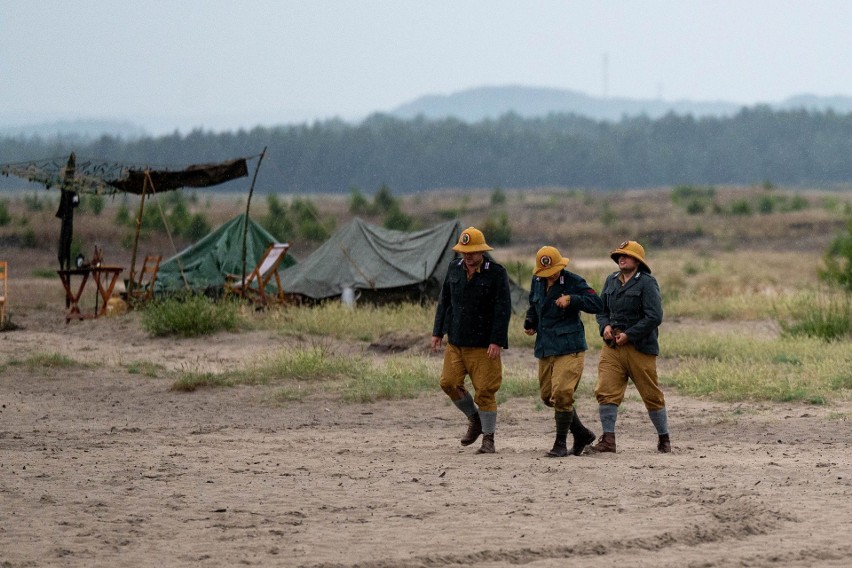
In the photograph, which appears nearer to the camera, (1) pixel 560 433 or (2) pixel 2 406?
(1) pixel 560 433

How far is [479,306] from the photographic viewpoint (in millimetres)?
8992

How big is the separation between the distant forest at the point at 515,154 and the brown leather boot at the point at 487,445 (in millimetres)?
100154

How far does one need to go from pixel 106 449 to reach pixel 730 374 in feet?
20.4

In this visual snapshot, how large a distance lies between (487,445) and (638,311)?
4.57 ft

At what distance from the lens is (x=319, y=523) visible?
23.3ft

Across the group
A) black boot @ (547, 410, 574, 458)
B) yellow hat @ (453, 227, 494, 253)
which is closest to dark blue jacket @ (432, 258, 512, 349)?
yellow hat @ (453, 227, 494, 253)

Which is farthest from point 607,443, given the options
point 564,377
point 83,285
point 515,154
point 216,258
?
point 515,154

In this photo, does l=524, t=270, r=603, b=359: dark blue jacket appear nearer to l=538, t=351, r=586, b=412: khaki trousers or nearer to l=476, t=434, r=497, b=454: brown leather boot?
l=538, t=351, r=586, b=412: khaki trousers

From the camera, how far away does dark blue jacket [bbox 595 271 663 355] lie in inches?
349

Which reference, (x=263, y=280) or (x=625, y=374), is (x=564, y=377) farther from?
(x=263, y=280)

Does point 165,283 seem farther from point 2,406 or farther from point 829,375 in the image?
point 829,375

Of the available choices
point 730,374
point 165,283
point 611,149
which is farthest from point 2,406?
point 611,149

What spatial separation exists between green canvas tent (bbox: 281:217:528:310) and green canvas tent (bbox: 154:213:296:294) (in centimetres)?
121

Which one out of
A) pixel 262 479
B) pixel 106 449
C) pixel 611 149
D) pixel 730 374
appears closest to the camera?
pixel 262 479
